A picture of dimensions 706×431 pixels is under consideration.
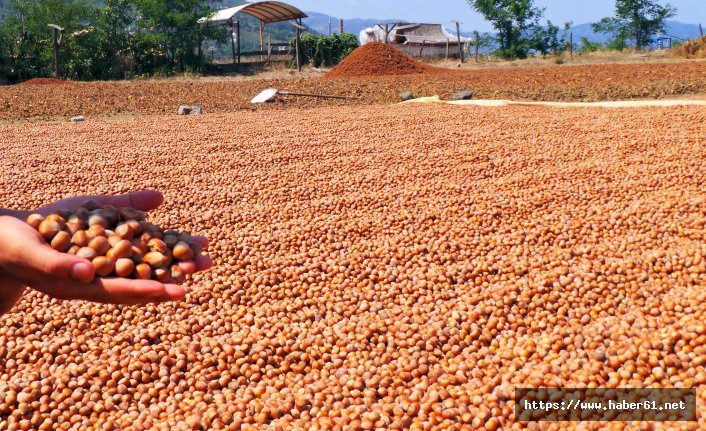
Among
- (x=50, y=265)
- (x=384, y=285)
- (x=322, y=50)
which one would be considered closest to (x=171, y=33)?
(x=322, y=50)

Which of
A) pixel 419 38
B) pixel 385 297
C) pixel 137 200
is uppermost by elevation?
pixel 419 38

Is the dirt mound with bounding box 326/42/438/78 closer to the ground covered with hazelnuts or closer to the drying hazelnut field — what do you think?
the drying hazelnut field

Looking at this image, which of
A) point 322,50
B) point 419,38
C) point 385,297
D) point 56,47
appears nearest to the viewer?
point 385,297

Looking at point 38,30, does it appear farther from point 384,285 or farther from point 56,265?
point 56,265

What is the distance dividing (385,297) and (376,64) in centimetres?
1663

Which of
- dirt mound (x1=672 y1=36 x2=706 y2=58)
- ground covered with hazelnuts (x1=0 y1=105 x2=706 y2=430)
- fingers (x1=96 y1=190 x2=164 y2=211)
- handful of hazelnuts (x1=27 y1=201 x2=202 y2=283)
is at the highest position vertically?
dirt mound (x1=672 y1=36 x2=706 y2=58)

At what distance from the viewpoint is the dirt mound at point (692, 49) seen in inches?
896

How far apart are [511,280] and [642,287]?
0.81 meters

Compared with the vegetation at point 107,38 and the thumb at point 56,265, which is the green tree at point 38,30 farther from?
the thumb at point 56,265

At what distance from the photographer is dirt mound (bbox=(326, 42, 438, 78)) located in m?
19.4

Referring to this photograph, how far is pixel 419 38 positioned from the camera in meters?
34.1

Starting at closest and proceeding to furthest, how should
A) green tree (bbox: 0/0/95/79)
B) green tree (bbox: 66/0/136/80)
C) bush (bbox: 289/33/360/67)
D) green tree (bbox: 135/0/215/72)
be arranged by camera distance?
green tree (bbox: 0/0/95/79) < green tree (bbox: 66/0/136/80) < green tree (bbox: 135/0/215/72) < bush (bbox: 289/33/360/67)

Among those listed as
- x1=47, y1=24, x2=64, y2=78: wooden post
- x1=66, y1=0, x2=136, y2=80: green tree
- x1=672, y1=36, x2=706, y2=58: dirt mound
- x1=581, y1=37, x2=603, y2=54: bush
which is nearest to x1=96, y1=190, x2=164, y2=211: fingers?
x1=47, y1=24, x2=64, y2=78: wooden post

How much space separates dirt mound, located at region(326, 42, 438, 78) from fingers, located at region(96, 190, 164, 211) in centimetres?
1695
